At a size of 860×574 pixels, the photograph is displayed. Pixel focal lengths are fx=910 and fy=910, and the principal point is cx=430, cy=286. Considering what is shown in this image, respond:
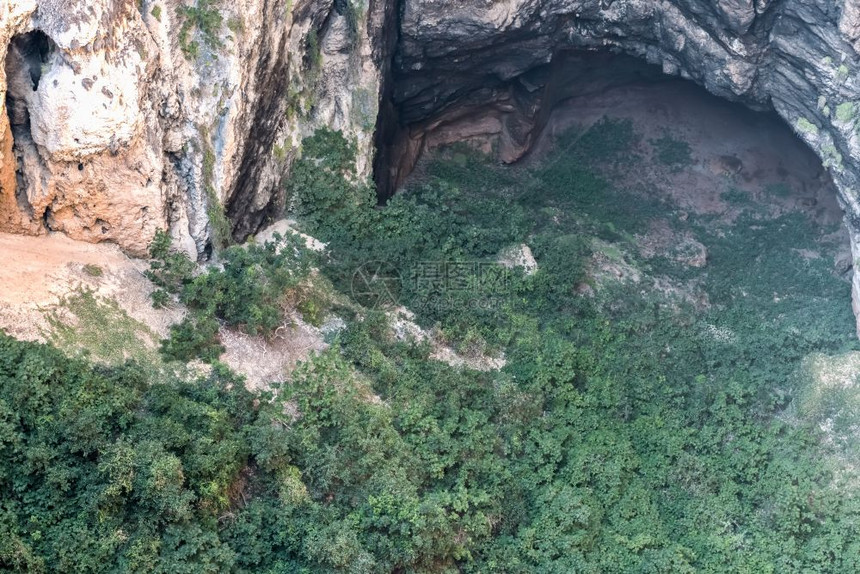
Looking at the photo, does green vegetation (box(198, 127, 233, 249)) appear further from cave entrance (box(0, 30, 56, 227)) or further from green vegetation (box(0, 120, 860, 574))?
cave entrance (box(0, 30, 56, 227))

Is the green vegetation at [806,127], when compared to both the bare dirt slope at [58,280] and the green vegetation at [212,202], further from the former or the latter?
the bare dirt slope at [58,280]

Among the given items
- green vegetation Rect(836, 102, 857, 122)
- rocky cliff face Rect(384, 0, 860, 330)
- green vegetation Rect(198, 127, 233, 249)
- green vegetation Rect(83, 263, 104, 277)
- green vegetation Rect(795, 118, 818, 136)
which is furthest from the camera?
green vegetation Rect(795, 118, 818, 136)

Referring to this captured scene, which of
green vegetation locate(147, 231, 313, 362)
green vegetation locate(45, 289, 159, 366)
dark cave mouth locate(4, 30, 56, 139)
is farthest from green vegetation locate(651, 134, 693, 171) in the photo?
dark cave mouth locate(4, 30, 56, 139)

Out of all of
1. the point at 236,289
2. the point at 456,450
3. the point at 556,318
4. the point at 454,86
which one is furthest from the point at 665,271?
the point at 236,289

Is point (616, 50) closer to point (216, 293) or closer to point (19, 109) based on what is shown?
point (216, 293)

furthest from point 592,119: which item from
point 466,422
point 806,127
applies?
point 466,422

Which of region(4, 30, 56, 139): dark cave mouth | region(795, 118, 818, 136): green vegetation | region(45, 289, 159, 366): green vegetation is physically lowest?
region(45, 289, 159, 366): green vegetation
